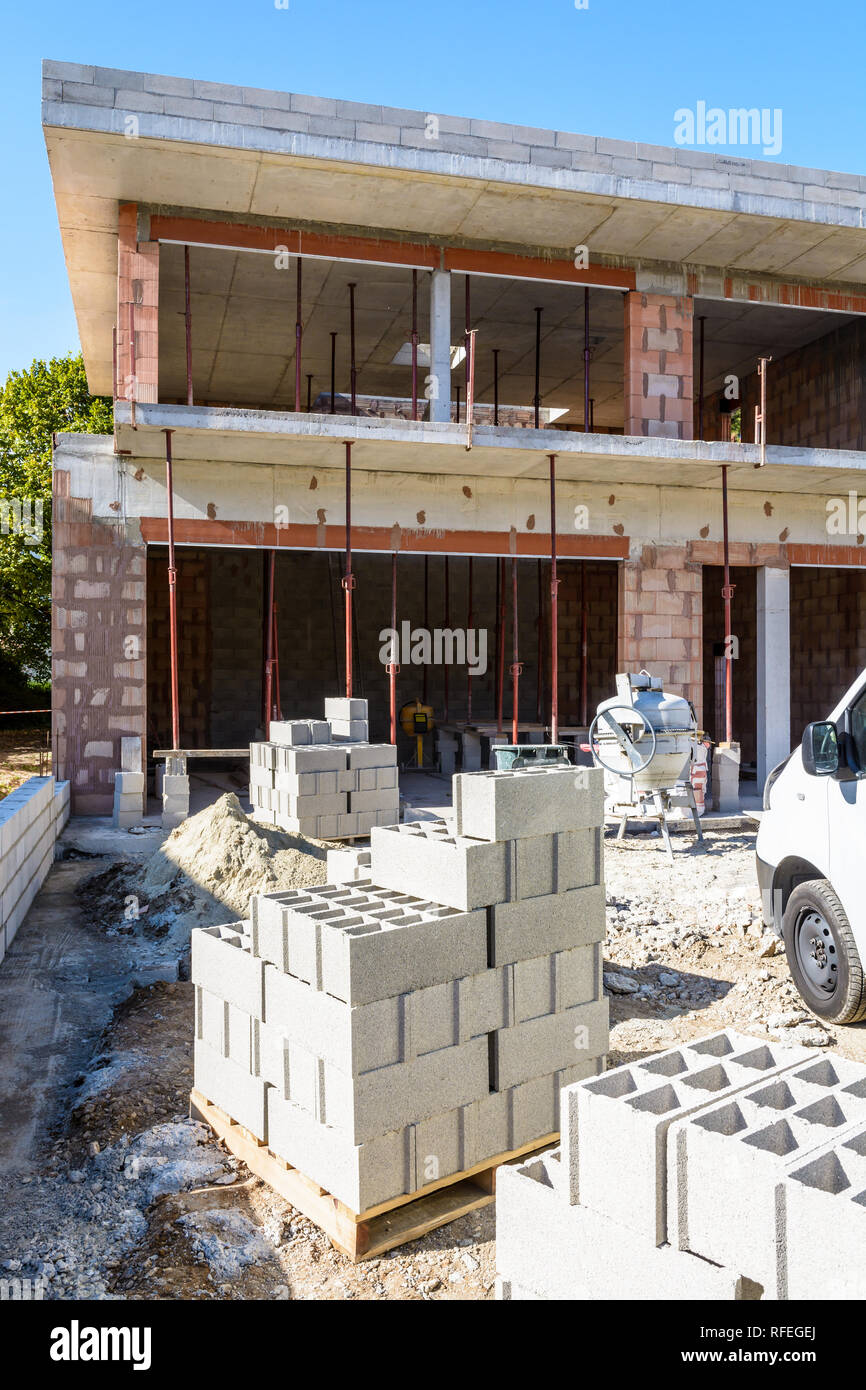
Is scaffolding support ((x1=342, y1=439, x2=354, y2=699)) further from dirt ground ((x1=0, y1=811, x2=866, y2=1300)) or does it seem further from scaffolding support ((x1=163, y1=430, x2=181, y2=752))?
dirt ground ((x1=0, y1=811, x2=866, y2=1300))

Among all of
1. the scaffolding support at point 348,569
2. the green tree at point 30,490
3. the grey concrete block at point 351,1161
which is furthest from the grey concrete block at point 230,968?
the green tree at point 30,490

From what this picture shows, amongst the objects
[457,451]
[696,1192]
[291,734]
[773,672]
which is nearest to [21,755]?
[291,734]

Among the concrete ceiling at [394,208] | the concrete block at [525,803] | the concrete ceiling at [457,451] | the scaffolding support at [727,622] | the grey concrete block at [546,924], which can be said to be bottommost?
the grey concrete block at [546,924]

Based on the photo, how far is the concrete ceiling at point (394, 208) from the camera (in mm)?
11586

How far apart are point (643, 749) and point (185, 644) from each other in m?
13.9

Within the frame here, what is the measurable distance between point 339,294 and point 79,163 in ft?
16.7

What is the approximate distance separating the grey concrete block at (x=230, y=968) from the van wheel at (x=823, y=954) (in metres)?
3.53

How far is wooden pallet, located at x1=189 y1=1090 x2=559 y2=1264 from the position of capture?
435 cm

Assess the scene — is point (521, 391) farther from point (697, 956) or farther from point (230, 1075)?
point (230, 1075)

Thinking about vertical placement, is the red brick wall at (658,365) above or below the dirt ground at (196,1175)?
above

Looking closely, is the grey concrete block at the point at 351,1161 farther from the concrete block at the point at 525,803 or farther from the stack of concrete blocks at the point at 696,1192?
the concrete block at the point at 525,803

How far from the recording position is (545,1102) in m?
5.17

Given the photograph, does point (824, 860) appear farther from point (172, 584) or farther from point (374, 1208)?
point (172, 584)
